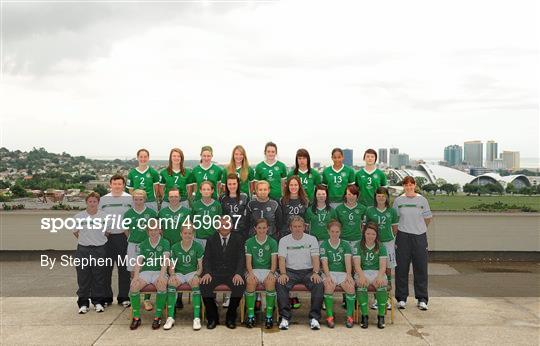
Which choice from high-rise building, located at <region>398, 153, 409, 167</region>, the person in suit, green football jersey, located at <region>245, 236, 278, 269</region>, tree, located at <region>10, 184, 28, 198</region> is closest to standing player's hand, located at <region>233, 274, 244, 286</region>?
the person in suit

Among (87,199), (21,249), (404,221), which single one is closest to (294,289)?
(404,221)

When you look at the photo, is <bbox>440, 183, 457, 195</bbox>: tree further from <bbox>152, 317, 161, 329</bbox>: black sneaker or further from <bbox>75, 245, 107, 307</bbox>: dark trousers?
<bbox>152, 317, 161, 329</bbox>: black sneaker

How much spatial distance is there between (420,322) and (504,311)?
1.36 m

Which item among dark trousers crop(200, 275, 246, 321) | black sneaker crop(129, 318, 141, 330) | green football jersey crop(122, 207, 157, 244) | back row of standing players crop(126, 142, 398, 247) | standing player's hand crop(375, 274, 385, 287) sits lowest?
black sneaker crop(129, 318, 141, 330)

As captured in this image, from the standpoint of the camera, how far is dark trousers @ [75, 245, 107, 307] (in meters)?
5.97

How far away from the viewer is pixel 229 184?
224 inches

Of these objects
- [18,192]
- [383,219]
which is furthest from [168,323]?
[18,192]

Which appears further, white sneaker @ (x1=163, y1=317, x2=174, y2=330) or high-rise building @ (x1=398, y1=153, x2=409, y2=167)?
high-rise building @ (x1=398, y1=153, x2=409, y2=167)

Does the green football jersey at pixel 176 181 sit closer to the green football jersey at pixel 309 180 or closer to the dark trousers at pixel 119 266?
the dark trousers at pixel 119 266

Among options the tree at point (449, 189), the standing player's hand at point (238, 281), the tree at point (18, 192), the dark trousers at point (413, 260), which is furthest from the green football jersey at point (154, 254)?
the tree at point (449, 189)

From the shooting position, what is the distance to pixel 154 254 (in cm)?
548

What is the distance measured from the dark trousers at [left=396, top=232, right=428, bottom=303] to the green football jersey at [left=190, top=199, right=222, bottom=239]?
2.51 m

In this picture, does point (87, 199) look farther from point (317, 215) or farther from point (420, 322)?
point (420, 322)

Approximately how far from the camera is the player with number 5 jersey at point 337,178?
6.13 m
